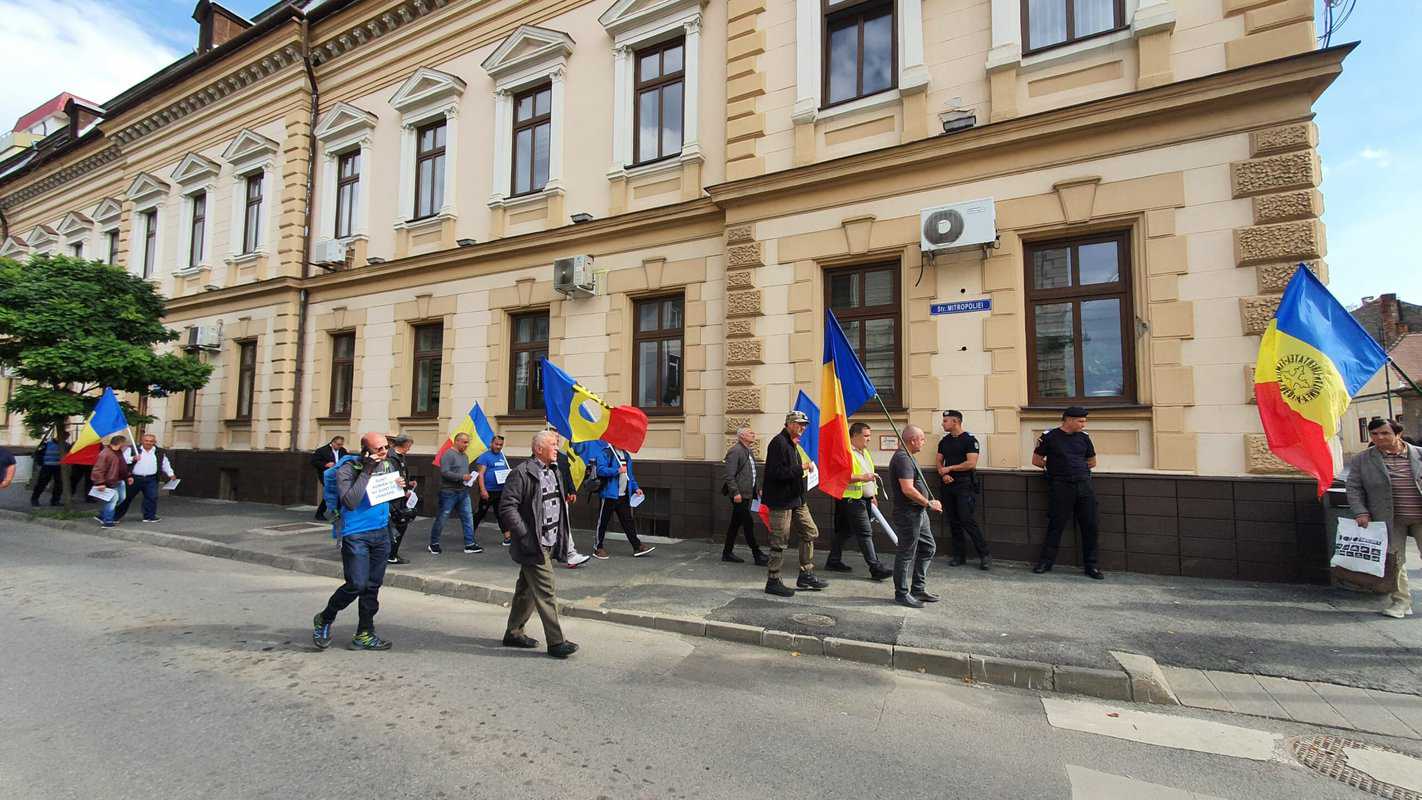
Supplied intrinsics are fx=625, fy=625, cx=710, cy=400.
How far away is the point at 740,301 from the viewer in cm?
977

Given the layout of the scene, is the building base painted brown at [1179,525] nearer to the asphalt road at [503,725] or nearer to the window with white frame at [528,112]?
the asphalt road at [503,725]

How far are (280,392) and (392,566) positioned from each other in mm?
9991

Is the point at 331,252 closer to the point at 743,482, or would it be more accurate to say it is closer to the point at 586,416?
the point at 586,416

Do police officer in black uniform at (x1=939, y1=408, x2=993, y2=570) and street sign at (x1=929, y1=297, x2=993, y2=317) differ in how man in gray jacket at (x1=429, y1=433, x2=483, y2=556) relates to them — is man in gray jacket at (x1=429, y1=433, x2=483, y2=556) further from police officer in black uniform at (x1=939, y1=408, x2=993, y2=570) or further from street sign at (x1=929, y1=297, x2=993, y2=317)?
Result: street sign at (x1=929, y1=297, x2=993, y2=317)

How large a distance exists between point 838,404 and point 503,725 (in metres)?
4.50

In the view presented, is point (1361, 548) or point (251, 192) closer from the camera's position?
point (1361, 548)

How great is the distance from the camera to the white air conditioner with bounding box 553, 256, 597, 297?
11.2 m

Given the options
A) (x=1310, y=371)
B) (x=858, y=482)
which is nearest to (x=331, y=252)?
(x=858, y=482)

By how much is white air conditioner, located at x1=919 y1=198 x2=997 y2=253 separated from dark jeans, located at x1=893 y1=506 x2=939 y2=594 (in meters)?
3.86

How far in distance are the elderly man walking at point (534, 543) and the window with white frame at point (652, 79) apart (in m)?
7.40

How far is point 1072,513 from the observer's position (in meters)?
7.47

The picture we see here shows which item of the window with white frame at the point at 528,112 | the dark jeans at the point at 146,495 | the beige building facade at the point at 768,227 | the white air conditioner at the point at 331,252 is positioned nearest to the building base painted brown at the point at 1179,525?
the beige building facade at the point at 768,227

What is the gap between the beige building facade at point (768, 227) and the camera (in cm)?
717

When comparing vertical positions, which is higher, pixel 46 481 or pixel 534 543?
pixel 534 543
